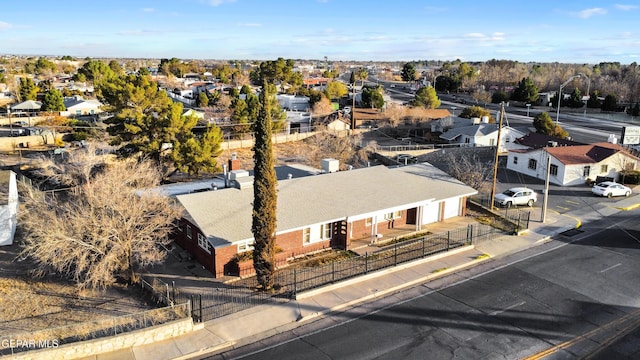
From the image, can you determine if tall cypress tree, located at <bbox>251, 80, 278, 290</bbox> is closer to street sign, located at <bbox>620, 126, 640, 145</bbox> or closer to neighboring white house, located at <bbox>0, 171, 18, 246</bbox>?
neighboring white house, located at <bbox>0, 171, 18, 246</bbox>

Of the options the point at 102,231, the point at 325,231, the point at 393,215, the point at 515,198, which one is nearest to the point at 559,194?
the point at 515,198

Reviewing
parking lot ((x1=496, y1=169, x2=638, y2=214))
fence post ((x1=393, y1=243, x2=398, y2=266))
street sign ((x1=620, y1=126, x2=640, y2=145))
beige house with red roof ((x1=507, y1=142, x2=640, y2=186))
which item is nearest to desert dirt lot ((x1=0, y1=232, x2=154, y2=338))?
fence post ((x1=393, y1=243, x2=398, y2=266))

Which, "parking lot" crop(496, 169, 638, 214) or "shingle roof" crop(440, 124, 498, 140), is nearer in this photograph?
"parking lot" crop(496, 169, 638, 214)

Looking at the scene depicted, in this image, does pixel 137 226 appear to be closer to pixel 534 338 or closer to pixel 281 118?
pixel 534 338

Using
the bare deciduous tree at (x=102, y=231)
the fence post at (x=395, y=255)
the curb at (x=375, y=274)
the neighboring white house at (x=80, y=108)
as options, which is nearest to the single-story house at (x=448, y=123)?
the curb at (x=375, y=274)

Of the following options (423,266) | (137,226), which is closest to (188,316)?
(137,226)

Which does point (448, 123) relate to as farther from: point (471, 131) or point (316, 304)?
point (316, 304)

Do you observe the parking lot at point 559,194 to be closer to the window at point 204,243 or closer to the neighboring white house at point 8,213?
the window at point 204,243
